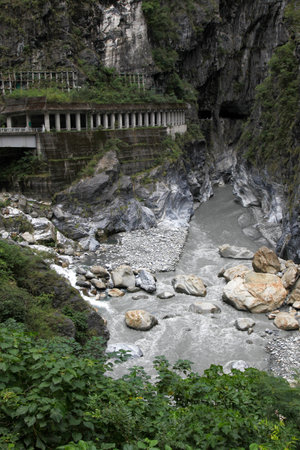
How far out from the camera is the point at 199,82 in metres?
58.3

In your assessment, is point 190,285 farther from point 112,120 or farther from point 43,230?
point 112,120

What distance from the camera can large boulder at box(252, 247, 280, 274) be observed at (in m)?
24.4

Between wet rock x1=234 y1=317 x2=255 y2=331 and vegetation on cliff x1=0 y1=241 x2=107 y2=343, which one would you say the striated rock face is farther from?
wet rock x1=234 y1=317 x2=255 y2=331

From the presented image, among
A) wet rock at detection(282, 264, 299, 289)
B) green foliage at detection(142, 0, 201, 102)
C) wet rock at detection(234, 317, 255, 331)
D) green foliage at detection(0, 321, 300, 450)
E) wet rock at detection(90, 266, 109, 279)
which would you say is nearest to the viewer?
green foliage at detection(0, 321, 300, 450)

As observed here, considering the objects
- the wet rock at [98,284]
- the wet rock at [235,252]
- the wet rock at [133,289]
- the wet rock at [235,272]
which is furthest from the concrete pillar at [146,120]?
the wet rock at [133,289]

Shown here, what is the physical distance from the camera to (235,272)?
2475 cm

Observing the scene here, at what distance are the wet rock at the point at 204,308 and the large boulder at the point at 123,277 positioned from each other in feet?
15.1

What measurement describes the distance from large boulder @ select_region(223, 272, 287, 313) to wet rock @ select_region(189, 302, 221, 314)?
1124 millimetres

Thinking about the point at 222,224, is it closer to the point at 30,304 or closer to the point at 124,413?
the point at 30,304

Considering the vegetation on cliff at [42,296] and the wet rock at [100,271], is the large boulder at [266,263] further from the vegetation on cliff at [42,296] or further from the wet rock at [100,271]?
the vegetation on cliff at [42,296]

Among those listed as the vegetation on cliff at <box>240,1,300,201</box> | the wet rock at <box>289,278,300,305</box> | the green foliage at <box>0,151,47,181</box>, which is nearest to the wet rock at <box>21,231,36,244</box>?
the green foliage at <box>0,151,47,181</box>

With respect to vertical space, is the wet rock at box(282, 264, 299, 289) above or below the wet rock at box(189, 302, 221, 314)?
above

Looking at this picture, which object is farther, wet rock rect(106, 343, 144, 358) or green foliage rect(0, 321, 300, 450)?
wet rock rect(106, 343, 144, 358)

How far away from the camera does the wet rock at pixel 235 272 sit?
79.5ft
